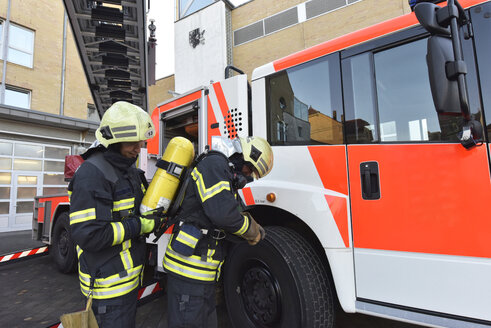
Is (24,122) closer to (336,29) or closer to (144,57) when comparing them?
(144,57)

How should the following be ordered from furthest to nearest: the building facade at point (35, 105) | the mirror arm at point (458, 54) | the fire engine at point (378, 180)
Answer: the building facade at point (35, 105) < the fire engine at point (378, 180) < the mirror arm at point (458, 54)

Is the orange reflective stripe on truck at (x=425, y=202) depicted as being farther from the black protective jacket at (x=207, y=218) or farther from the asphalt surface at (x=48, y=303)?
the asphalt surface at (x=48, y=303)

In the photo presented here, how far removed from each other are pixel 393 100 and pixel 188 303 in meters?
1.88

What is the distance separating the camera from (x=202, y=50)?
13641 millimetres

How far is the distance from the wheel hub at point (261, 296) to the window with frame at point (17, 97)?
12.7 metres

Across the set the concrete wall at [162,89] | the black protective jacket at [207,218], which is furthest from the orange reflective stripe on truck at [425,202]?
the concrete wall at [162,89]

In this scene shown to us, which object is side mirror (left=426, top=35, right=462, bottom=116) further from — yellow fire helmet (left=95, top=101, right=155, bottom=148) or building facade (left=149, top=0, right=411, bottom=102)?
building facade (left=149, top=0, right=411, bottom=102)

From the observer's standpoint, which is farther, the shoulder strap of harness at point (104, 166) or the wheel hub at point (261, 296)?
the wheel hub at point (261, 296)

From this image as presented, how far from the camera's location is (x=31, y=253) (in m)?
4.70

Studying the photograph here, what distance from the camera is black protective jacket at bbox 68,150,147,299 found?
1.45 m

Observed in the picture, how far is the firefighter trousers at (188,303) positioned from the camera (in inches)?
66.4

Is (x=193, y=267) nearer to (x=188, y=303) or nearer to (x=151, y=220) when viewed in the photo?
(x=188, y=303)

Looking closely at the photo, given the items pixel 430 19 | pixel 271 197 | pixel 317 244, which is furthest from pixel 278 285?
pixel 430 19

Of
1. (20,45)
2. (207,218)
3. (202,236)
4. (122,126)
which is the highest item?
(20,45)
